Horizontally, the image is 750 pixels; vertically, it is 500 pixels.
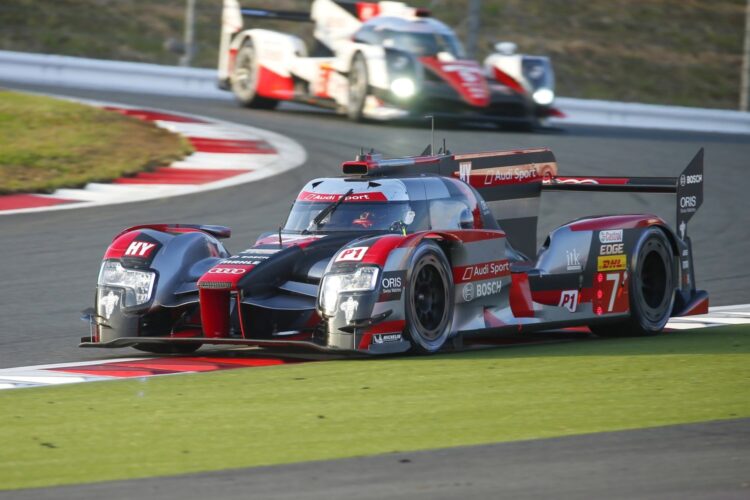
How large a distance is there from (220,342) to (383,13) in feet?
49.0

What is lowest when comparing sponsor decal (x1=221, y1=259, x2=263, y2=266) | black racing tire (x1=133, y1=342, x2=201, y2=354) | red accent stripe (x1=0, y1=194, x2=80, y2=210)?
black racing tire (x1=133, y1=342, x2=201, y2=354)

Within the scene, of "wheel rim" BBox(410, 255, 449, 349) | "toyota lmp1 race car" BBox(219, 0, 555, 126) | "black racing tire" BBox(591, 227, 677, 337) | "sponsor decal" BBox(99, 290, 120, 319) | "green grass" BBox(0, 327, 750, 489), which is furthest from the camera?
"toyota lmp1 race car" BBox(219, 0, 555, 126)

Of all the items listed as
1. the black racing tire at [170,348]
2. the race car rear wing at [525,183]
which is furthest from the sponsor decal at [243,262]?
the race car rear wing at [525,183]

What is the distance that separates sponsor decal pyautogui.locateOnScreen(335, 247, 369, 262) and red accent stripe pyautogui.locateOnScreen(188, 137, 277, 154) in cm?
1005

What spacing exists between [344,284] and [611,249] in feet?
8.47

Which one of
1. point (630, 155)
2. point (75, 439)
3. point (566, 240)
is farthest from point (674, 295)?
point (630, 155)

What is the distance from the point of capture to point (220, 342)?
850cm

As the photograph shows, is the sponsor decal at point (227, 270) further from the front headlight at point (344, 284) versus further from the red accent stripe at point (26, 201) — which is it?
the red accent stripe at point (26, 201)

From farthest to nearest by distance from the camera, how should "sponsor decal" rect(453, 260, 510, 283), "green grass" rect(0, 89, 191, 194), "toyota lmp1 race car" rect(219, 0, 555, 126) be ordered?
1. "toyota lmp1 race car" rect(219, 0, 555, 126)
2. "green grass" rect(0, 89, 191, 194)
3. "sponsor decal" rect(453, 260, 510, 283)

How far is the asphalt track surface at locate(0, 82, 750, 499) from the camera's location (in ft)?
17.6

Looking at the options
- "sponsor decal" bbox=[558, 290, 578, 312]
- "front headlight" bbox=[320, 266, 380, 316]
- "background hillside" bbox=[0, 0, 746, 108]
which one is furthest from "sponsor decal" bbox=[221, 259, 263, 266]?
"background hillside" bbox=[0, 0, 746, 108]

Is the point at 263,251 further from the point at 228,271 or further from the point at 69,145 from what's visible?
the point at 69,145

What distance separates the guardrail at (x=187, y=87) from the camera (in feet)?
81.1

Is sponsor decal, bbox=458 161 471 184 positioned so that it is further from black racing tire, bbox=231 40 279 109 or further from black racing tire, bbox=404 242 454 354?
black racing tire, bbox=231 40 279 109
